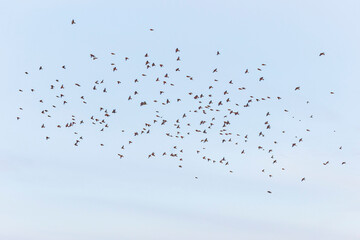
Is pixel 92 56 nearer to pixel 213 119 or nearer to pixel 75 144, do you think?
pixel 75 144

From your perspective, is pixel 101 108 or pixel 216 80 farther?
pixel 101 108

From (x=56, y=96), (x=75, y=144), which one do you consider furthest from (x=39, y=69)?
(x=75, y=144)

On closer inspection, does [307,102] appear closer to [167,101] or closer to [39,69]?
[167,101]

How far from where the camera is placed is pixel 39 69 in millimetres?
84625

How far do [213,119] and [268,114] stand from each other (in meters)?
7.99

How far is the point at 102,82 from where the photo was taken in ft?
290

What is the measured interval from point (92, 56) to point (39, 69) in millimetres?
7528

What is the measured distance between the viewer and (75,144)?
3610 inches

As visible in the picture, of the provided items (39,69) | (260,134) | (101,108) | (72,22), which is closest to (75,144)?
(101,108)

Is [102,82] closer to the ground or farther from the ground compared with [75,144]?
farther from the ground

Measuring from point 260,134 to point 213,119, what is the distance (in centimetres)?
762

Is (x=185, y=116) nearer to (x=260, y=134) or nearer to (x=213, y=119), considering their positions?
(x=213, y=119)

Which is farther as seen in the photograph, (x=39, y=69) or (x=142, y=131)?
(x=142, y=131)

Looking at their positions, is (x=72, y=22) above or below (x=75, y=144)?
above
